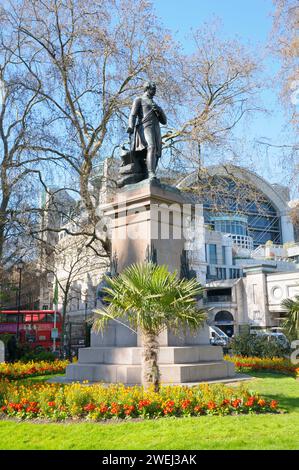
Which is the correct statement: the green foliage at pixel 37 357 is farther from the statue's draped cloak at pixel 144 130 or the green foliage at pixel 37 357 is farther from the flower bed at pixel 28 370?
the statue's draped cloak at pixel 144 130

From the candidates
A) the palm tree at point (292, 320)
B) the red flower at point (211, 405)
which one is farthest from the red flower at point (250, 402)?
the palm tree at point (292, 320)

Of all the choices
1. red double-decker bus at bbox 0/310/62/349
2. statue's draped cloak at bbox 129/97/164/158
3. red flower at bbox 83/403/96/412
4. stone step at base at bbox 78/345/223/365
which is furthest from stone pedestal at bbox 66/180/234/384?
red double-decker bus at bbox 0/310/62/349

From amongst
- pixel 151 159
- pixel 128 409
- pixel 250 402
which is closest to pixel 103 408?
pixel 128 409

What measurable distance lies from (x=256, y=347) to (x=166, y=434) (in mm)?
12847

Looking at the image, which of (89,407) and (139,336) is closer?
(89,407)

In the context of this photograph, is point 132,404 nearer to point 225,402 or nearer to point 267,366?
point 225,402

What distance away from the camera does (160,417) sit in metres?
6.67

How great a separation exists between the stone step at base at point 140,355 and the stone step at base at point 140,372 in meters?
0.18

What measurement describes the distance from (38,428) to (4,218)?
43.8 ft

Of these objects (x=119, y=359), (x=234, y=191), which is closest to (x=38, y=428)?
(x=119, y=359)

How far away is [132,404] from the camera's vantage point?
22.2ft

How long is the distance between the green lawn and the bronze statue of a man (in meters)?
7.14

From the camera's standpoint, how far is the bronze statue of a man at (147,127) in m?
12.1

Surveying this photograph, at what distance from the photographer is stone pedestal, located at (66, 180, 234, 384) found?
958 cm
